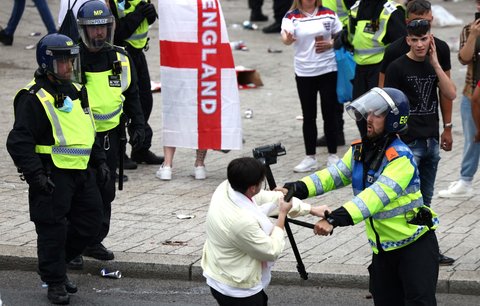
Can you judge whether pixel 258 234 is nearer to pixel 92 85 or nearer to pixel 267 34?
pixel 92 85

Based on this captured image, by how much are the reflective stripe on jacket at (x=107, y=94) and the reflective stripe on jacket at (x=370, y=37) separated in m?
2.74

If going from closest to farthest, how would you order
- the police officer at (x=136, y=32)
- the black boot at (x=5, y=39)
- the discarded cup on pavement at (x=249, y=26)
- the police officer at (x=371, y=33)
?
the police officer at (x=371, y=33), the police officer at (x=136, y=32), the black boot at (x=5, y=39), the discarded cup on pavement at (x=249, y=26)

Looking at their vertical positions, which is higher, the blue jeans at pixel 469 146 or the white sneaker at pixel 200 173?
the blue jeans at pixel 469 146

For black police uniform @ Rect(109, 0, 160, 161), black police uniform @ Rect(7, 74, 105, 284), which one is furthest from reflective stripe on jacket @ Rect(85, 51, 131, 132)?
black police uniform @ Rect(109, 0, 160, 161)

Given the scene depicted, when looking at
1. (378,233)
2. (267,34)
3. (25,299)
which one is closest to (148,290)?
(25,299)

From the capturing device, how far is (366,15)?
380 inches

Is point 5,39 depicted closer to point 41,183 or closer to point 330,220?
point 41,183

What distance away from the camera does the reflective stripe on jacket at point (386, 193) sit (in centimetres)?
552

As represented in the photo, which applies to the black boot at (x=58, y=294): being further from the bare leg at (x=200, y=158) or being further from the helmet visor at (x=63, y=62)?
the bare leg at (x=200, y=158)

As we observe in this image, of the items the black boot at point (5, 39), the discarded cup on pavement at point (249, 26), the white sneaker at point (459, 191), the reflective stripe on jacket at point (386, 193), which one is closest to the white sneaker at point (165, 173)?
the white sneaker at point (459, 191)

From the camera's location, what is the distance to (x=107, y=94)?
7.80m

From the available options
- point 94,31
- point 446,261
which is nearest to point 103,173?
point 94,31

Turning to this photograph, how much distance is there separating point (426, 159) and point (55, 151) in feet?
8.55

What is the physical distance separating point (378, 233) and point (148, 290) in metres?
2.23
